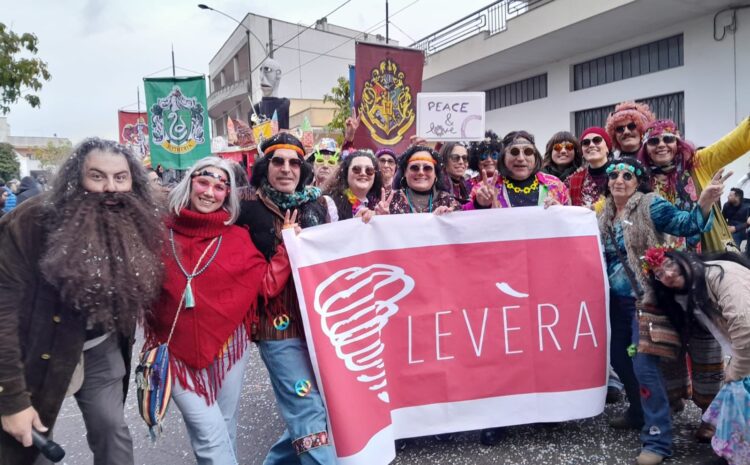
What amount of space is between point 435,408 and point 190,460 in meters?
1.57

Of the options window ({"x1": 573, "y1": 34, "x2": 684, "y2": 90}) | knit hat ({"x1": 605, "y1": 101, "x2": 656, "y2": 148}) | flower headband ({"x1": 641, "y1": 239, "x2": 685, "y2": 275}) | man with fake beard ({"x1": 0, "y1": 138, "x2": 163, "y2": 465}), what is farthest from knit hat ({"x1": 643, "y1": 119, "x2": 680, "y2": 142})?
window ({"x1": 573, "y1": 34, "x2": 684, "y2": 90})

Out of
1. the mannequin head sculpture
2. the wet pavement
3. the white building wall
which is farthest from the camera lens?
the mannequin head sculpture

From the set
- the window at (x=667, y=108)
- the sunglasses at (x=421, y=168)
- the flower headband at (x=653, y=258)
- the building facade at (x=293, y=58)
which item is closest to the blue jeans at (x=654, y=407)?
the flower headband at (x=653, y=258)

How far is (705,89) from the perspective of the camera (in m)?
10.6

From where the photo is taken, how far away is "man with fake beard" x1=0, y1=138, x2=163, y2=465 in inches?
80.1

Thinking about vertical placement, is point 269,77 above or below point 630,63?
below

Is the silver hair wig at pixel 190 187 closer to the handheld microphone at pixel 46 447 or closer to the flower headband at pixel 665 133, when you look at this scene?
the handheld microphone at pixel 46 447

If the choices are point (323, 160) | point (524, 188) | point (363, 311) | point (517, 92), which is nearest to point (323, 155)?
point (323, 160)

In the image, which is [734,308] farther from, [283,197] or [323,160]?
[323,160]

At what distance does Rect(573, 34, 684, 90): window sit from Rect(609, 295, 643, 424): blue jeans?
1002 cm

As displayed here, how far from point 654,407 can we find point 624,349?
1.56ft

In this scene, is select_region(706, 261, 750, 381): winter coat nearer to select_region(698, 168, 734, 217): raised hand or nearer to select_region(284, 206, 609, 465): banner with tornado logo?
select_region(698, 168, 734, 217): raised hand

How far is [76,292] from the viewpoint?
6.75 ft

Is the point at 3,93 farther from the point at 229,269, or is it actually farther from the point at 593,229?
the point at 593,229
